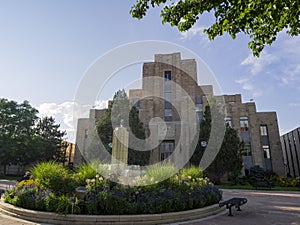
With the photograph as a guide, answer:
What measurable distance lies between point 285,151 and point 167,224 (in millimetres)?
39619

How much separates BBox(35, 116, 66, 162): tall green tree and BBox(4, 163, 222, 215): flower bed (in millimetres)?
24738

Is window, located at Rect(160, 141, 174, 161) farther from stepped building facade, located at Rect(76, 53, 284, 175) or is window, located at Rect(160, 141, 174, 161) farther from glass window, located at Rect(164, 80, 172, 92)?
glass window, located at Rect(164, 80, 172, 92)

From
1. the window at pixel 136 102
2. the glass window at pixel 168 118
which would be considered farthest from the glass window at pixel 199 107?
the window at pixel 136 102

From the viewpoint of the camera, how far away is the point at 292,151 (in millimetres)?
35062

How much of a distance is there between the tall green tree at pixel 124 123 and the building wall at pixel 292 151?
70.3 feet

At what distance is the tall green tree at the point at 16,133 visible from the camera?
28.7 metres

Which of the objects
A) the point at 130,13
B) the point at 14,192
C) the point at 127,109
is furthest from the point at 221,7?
the point at 127,109

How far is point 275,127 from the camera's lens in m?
29.6

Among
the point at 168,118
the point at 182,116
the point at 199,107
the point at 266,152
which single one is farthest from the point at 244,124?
the point at 168,118

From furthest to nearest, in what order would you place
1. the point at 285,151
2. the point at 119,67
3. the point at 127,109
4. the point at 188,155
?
1. the point at 285,151
2. the point at 127,109
3. the point at 188,155
4. the point at 119,67

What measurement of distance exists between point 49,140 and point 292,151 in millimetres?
37336

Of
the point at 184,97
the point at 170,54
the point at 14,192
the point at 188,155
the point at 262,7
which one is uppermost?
Result: the point at 170,54

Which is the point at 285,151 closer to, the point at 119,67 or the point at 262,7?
the point at 119,67

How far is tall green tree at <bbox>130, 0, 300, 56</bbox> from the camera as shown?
605cm
